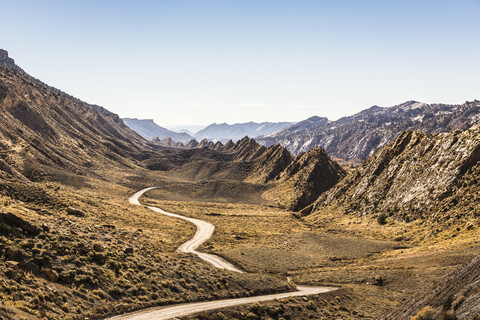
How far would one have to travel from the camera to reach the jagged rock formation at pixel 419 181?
204ft

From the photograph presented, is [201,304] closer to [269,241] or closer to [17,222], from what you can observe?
[17,222]

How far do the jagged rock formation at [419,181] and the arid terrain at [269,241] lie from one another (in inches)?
12.5

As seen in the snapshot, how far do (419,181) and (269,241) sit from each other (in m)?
38.6

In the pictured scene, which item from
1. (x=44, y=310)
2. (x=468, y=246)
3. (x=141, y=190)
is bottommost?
(x=141, y=190)

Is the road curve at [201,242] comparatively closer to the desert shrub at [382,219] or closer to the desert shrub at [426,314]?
the desert shrub at [426,314]

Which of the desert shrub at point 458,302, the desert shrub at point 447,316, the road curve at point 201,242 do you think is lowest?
the road curve at point 201,242

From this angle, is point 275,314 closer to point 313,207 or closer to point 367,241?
point 367,241

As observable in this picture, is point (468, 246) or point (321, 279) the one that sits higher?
point (468, 246)

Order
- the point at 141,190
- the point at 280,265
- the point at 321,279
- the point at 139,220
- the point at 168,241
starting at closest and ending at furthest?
the point at 321,279 < the point at 280,265 < the point at 168,241 < the point at 139,220 < the point at 141,190

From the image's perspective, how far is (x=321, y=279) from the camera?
43688 millimetres

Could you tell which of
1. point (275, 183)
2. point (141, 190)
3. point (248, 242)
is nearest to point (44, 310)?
point (248, 242)

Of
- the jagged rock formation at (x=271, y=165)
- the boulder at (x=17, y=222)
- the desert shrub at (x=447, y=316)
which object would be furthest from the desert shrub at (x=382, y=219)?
the jagged rock formation at (x=271, y=165)

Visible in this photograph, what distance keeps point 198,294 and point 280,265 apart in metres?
20.7

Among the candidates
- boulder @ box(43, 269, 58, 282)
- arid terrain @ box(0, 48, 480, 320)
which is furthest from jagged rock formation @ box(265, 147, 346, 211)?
boulder @ box(43, 269, 58, 282)
